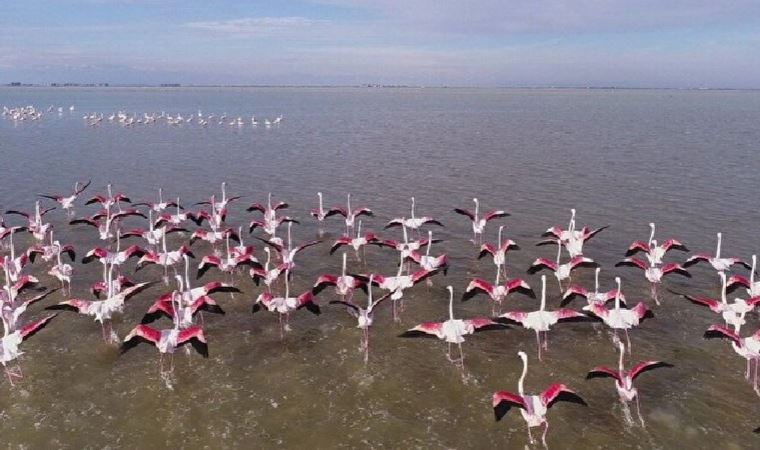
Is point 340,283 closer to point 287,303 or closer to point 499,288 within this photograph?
point 287,303

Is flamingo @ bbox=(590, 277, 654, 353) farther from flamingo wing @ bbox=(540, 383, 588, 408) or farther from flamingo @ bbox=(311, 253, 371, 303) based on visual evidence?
flamingo @ bbox=(311, 253, 371, 303)

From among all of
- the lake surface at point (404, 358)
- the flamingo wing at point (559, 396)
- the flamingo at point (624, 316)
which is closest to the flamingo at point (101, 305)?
the lake surface at point (404, 358)

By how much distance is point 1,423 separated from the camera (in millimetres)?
10594

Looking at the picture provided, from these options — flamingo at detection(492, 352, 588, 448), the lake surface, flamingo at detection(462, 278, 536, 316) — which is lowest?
the lake surface

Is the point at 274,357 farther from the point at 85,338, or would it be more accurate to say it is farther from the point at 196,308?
the point at 85,338

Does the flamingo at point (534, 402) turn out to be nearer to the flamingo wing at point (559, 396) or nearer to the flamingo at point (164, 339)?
the flamingo wing at point (559, 396)

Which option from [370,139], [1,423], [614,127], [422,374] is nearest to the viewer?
[1,423]

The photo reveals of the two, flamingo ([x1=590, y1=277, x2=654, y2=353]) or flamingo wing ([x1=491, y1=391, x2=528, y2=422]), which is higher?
flamingo ([x1=590, y1=277, x2=654, y2=353])

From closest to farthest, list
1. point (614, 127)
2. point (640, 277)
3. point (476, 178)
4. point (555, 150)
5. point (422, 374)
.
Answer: point (422, 374)
point (640, 277)
point (476, 178)
point (555, 150)
point (614, 127)

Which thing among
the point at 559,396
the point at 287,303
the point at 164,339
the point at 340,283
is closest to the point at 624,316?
the point at 559,396

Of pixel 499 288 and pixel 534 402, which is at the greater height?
pixel 499 288

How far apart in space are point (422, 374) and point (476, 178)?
23375 millimetres

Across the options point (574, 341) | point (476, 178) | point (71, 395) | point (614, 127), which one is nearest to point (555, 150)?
point (476, 178)

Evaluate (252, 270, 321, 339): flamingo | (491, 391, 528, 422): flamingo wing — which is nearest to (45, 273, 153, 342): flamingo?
(252, 270, 321, 339): flamingo
